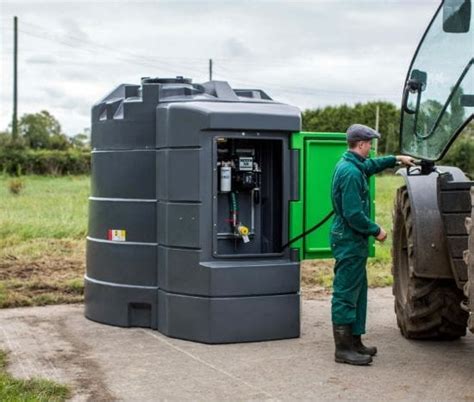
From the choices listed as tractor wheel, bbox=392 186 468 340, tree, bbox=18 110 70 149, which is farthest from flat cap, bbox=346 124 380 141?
tree, bbox=18 110 70 149

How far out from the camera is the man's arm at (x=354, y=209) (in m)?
6.44

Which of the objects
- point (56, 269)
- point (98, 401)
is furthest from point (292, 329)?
point (56, 269)

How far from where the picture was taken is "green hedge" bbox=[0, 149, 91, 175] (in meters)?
44.3

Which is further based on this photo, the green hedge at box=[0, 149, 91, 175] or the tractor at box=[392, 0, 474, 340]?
the green hedge at box=[0, 149, 91, 175]

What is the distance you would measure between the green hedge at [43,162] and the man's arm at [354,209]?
3831 centimetres

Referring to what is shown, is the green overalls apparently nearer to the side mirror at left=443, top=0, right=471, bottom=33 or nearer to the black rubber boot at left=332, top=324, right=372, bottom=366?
the black rubber boot at left=332, top=324, right=372, bottom=366

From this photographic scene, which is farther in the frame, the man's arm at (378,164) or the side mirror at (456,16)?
the man's arm at (378,164)

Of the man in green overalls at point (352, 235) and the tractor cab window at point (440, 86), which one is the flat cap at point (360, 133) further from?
the tractor cab window at point (440, 86)

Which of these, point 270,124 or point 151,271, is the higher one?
point 270,124

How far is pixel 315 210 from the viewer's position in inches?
303

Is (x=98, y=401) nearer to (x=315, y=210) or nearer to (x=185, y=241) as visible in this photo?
(x=185, y=241)

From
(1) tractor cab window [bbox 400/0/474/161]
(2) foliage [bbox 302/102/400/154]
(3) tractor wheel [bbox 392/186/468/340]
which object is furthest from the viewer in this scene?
(2) foliage [bbox 302/102/400/154]

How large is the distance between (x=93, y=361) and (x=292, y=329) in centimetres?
182

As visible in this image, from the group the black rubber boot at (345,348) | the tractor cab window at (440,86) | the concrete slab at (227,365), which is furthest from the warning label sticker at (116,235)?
the tractor cab window at (440,86)
